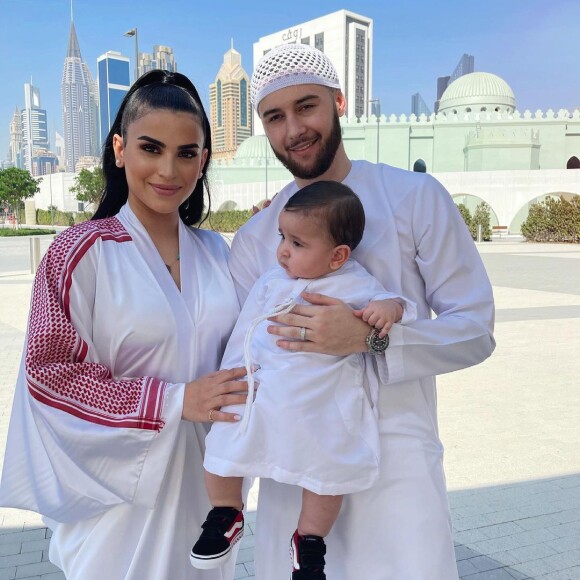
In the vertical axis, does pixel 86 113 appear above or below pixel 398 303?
above

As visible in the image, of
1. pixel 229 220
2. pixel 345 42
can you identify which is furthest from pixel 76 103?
pixel 229 220

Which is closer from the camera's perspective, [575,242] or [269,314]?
[269,314]

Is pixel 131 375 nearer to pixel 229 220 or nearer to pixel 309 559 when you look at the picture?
pixel 309 559

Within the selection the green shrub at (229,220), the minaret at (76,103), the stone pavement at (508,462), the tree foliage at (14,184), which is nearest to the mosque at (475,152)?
the green shrub at (229,220)

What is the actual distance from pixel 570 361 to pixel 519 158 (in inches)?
1317

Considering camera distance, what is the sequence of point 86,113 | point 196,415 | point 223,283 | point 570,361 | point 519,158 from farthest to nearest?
point 86,113, point 519,158, point 570,361, point 223,283, point 196,415

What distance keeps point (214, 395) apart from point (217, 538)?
38cm

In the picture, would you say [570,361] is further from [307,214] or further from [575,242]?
[575,242]

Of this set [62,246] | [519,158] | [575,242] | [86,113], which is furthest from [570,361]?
[86,113]

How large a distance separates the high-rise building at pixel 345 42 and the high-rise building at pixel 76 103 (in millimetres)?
110858

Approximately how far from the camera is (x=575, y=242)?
25297 millimetres

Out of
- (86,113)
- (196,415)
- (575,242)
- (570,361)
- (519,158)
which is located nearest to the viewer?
(196,415)

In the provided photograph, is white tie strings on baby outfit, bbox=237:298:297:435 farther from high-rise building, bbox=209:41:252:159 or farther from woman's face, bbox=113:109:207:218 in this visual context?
high-rise building, bbox=209:41:252:159

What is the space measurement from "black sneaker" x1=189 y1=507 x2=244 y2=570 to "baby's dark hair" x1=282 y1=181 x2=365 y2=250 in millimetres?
805
